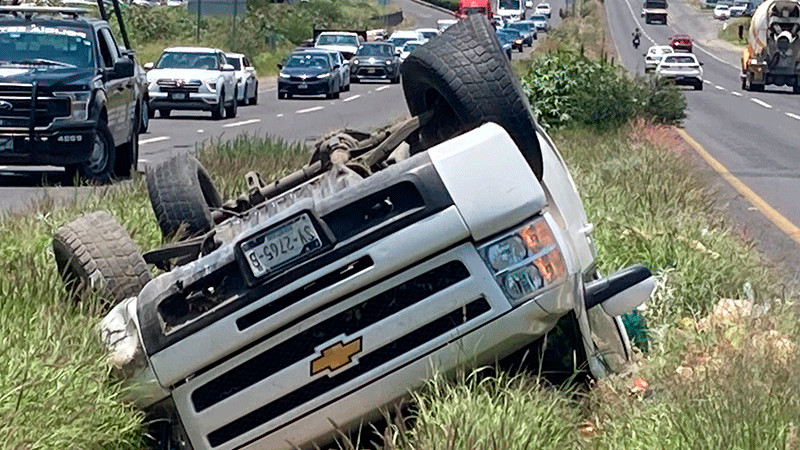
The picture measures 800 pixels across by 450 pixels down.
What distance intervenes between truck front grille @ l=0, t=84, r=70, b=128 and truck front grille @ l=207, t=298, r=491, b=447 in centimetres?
1220

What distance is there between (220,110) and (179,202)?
26.6m

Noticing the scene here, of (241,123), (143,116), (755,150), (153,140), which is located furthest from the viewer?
(241,123)

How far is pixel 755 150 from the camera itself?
26703 millimetres

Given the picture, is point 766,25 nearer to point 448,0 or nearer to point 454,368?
point 454,368

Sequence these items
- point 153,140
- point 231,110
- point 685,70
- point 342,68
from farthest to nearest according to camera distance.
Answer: point 685,70 → point 342,68 → point 231,110 → point 153,140

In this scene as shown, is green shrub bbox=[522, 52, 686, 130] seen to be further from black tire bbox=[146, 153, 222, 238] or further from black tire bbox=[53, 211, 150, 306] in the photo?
black tire bbox=[53, 211, 150, 306]

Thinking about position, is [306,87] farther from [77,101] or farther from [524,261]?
[524,261]

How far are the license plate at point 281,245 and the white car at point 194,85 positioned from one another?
2684 centimetres

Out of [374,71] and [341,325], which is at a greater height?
[341,325]

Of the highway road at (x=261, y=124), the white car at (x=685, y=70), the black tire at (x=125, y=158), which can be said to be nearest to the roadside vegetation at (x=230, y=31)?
the highway road at (x=261, y=124)

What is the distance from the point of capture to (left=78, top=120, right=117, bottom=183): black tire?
1750 centimetres

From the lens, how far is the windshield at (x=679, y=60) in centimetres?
6134

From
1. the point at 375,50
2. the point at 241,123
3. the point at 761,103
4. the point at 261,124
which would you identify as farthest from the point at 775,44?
the point at 261,124

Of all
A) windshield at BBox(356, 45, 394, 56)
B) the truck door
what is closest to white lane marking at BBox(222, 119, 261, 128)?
the truck door
